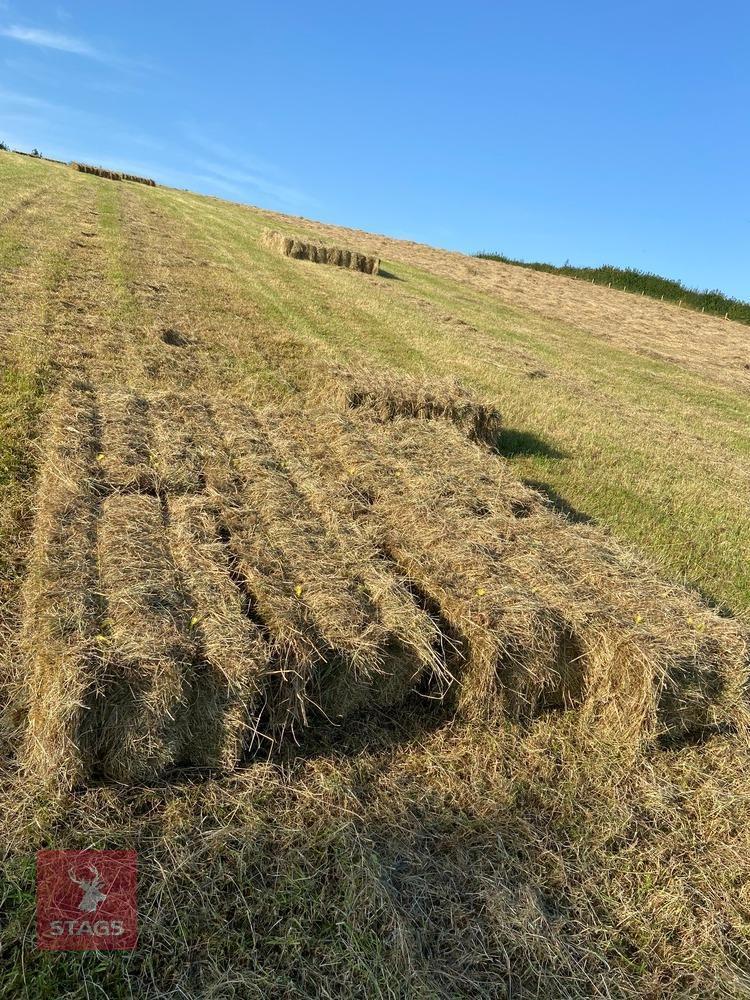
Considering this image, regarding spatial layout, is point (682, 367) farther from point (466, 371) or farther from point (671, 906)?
point (671, 906)

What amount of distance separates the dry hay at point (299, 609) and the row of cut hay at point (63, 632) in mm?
11

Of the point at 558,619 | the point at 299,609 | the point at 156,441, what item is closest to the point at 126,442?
the point at 156,441

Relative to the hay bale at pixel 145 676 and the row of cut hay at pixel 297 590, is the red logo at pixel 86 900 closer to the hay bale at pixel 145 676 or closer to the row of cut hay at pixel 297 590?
the hay bale at pixel 145 676

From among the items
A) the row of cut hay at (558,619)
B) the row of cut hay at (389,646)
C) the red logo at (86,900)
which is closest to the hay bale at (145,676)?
the red logo at (86,900)

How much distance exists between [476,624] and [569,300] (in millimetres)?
26801

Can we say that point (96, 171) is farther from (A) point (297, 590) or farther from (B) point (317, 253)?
(A) point (297, 590)

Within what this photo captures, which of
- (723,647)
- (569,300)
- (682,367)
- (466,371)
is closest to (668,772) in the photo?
(723,647)

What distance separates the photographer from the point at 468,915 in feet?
8.96

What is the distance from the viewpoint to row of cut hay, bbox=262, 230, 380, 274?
842 inches

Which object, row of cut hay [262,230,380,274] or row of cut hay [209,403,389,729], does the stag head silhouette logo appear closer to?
row of cut hay [209,403,389,729]

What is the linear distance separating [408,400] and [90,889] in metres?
5.93

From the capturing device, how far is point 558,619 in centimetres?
385

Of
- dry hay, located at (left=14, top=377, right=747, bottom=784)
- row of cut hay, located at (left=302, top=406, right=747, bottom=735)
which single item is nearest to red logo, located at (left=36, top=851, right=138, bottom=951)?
dry hay, located at (left=14, top=377, right=747, bottom=784)

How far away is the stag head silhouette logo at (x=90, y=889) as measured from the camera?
2.48 metres
